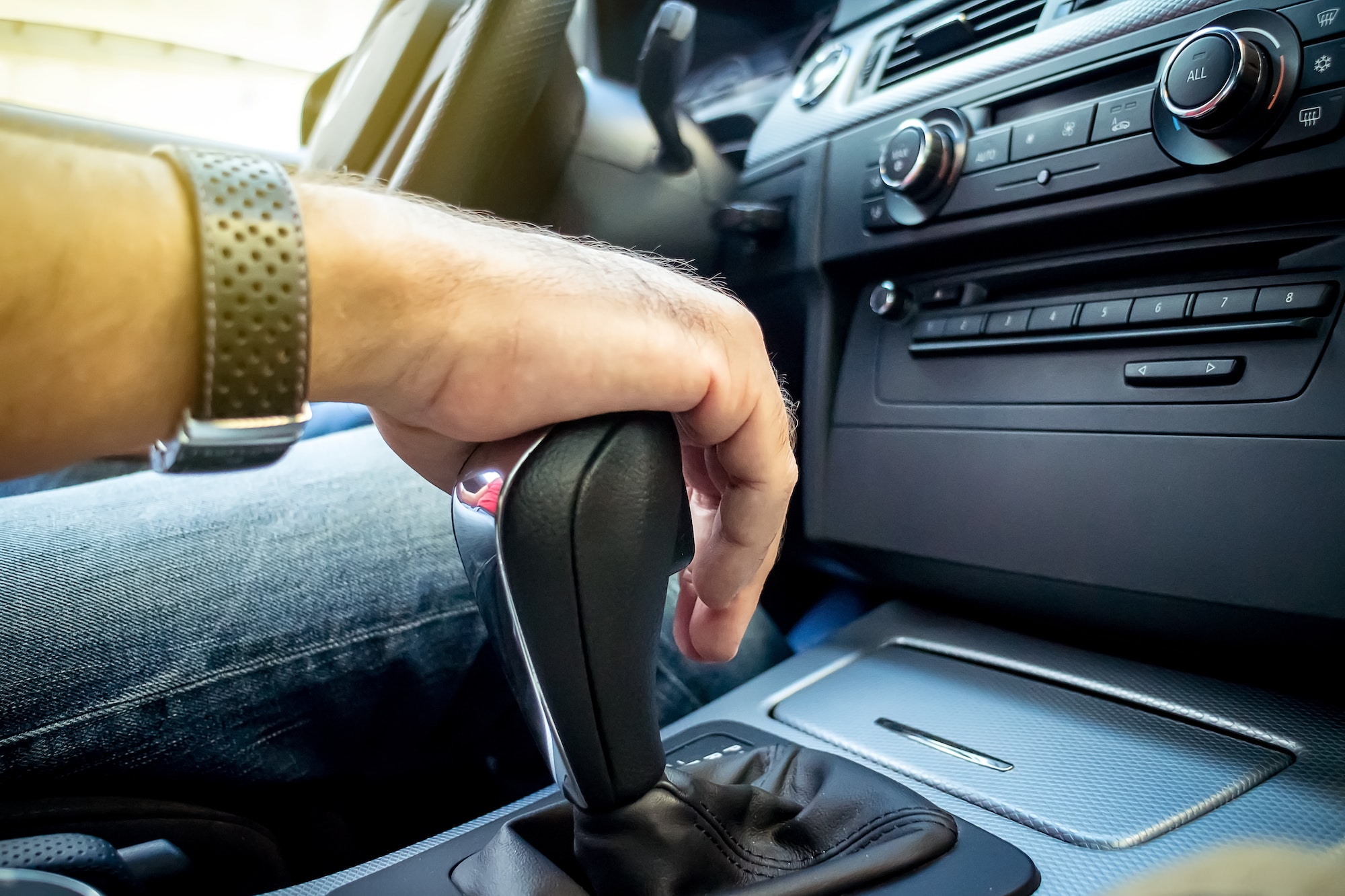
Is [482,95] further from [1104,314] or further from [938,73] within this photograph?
[1104,314]

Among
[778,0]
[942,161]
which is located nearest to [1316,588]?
[942,161]

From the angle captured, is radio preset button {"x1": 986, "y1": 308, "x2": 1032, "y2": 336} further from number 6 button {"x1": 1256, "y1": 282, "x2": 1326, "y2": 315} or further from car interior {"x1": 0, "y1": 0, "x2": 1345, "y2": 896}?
number 6 button {"x1": 1256, "y1": 282, "x2": 1326, "y2": 315}

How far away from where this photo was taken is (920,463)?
77 cm

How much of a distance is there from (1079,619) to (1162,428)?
16cm

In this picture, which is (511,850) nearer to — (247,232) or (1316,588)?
(247,232)

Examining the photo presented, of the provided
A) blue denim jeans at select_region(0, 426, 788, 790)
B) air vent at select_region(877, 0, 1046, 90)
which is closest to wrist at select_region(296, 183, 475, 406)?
blue denim jeans at select_region(0, 426, 788, 790)

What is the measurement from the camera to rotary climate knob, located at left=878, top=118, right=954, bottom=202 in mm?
724

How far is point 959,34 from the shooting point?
79 centimetres

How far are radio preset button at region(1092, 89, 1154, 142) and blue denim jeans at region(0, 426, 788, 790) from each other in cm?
52

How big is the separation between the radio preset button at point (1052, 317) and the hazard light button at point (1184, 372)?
0.20 ft

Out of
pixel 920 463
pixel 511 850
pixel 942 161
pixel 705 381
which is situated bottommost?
pixel 511 850

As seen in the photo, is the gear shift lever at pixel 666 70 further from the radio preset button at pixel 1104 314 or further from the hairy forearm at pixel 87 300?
the hairy forearm at pixel 87 300

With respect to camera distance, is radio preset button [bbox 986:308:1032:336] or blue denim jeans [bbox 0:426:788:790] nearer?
blue denim jeans [bbox 0:426:788:790]

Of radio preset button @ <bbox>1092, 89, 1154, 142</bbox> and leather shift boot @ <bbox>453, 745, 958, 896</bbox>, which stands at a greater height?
radio preset button @ <bbox>1092, 89, 1154, 142</bbox>
